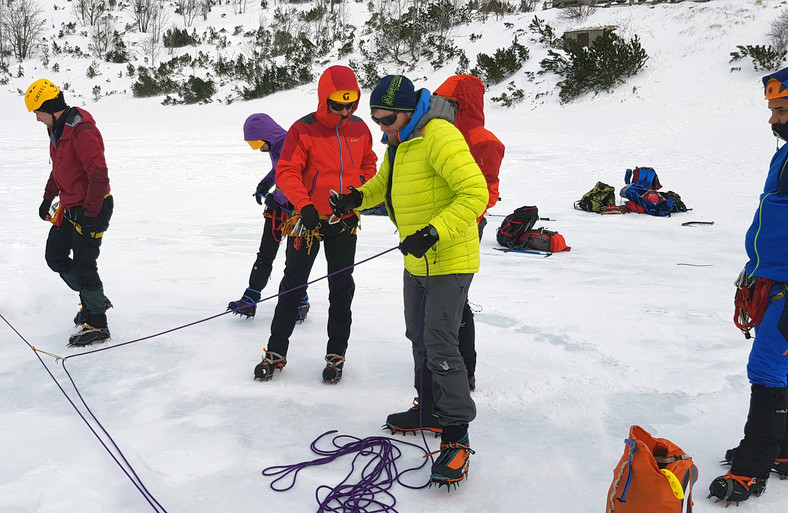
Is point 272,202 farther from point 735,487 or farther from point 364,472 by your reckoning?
point 735,487

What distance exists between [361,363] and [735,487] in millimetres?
2129

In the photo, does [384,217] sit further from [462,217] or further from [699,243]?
[462,217]

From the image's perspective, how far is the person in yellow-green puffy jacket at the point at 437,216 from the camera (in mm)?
2455

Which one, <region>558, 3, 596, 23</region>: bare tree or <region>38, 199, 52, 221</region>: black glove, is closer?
<region>38, 199, 52, 221</region>: black glove

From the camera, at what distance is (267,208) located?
4.46m

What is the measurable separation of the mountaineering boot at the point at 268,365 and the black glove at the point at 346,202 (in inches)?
43.0

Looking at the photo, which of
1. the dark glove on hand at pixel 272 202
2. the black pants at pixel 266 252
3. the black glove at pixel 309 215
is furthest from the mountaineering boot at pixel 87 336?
the black glove at pixel 309 215

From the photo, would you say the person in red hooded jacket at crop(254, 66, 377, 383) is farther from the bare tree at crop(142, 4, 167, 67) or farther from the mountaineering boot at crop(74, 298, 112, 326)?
the bare tree at crop(142, 4, 167, 67)

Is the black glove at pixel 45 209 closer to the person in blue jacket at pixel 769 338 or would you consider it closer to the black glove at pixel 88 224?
the black glove at pixel 88 224

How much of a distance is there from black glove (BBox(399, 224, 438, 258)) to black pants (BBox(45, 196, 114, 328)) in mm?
2522

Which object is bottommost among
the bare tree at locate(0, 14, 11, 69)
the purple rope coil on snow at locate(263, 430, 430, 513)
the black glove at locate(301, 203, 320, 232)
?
the purple rope coil on snow at locate(263, 430, 430, 513)

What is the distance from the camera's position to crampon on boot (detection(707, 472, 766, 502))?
95.7 inches

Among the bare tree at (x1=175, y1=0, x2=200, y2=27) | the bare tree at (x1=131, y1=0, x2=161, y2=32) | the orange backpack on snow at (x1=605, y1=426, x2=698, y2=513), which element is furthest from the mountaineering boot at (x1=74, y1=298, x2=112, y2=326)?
the bare tree at (x1=175, y1=0, x2=200, y2=27)

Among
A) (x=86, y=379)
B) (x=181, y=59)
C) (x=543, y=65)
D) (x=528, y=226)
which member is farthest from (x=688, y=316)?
(x=181, y=59)
